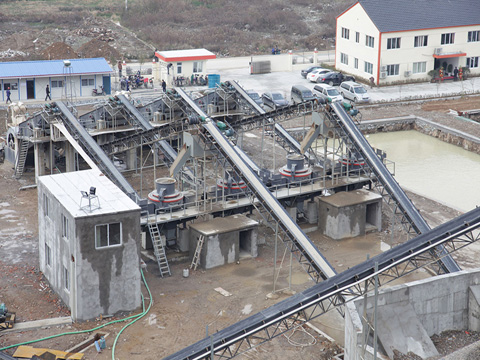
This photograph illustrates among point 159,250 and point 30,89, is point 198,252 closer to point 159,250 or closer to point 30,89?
point 159,250

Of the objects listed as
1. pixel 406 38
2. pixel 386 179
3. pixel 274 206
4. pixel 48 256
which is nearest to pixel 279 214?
pixel 274 206

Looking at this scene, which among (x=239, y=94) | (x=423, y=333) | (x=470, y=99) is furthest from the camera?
(x=470, y=99)

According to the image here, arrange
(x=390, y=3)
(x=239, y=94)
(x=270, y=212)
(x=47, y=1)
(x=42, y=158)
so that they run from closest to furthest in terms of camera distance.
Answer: (x=270, y=212), (x=42, y=158), (x=239, y=94), (x=390, y=3), (x=47, y=1)

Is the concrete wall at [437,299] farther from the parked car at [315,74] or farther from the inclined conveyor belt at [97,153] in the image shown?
the parked car at [315,74]

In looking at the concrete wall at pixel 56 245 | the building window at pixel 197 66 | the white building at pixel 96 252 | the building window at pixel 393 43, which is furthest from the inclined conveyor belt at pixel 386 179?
the building window at pixel 393 43

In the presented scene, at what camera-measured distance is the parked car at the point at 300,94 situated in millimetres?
51656

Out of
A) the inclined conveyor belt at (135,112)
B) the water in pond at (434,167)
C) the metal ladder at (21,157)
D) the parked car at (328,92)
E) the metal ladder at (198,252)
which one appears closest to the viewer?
the metal ladder at (198,252)

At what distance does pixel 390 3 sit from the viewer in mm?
60750

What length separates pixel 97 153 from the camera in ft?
113

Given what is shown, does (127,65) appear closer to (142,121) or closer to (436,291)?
(142,121)

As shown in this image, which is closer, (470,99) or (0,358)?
(0,358)

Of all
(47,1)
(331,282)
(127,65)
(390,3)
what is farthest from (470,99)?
(47,1)

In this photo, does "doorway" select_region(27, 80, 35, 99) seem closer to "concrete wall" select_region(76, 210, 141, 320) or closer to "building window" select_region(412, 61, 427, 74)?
"building window" select_region(412, 61, 427, 74)

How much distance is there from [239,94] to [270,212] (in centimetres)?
1537
